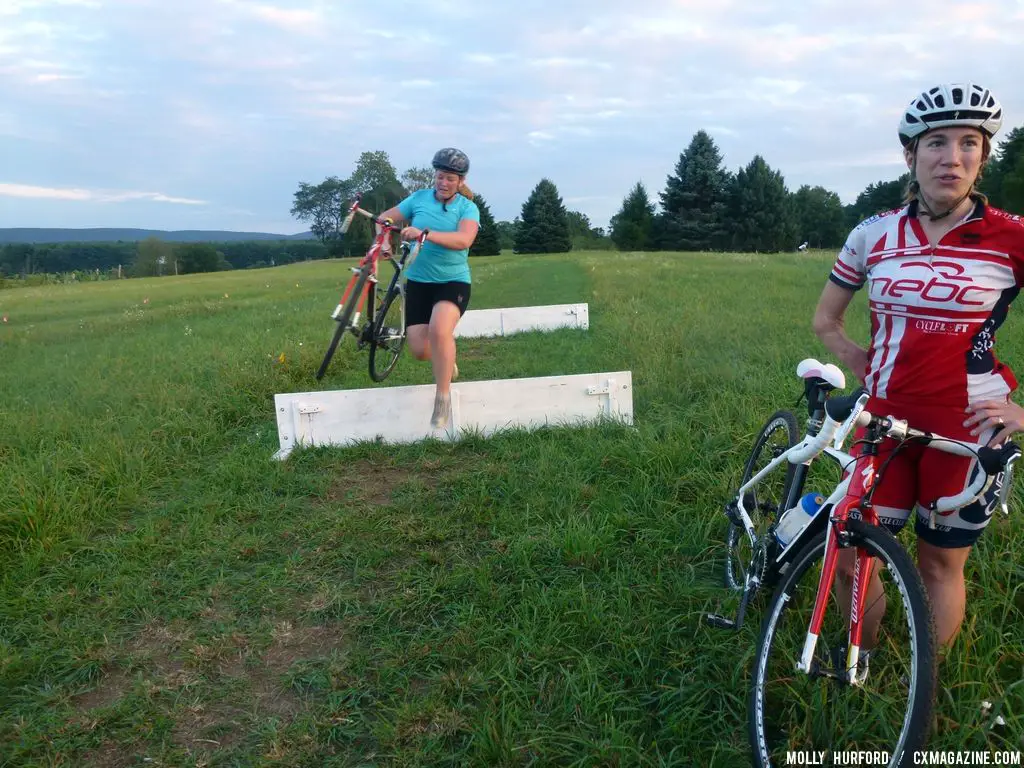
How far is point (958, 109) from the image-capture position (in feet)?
6.68

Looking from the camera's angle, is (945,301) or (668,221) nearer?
(945,301)

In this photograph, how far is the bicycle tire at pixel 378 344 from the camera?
6477 millimetres

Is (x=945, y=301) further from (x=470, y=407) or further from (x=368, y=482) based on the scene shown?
(x=470, y=407)

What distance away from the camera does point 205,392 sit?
257 inches

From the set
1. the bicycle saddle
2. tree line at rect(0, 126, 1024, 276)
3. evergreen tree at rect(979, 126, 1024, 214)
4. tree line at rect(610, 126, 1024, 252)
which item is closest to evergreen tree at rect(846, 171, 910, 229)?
tree line at rect(0, 126, 1024, 276)

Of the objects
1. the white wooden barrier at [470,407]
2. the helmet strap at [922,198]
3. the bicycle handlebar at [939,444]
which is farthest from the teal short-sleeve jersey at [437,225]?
the bicycle handlebar at [939,444]

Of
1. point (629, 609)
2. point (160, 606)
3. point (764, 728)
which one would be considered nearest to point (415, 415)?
point (160, 606)

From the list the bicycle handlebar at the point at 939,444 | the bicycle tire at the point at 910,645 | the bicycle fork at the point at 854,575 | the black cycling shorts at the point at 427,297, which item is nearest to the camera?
the bicycle tire at the point at 910,645

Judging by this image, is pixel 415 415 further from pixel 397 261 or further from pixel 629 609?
pixel 629 609

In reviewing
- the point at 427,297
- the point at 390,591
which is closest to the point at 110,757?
the point at 390,591

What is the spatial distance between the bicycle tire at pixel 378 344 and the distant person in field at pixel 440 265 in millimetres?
522

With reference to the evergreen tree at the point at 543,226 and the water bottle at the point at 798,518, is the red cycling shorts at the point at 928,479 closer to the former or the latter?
the water bottle at the point at 798,518

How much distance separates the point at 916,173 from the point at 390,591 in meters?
2.79

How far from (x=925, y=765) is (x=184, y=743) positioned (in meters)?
2.40
